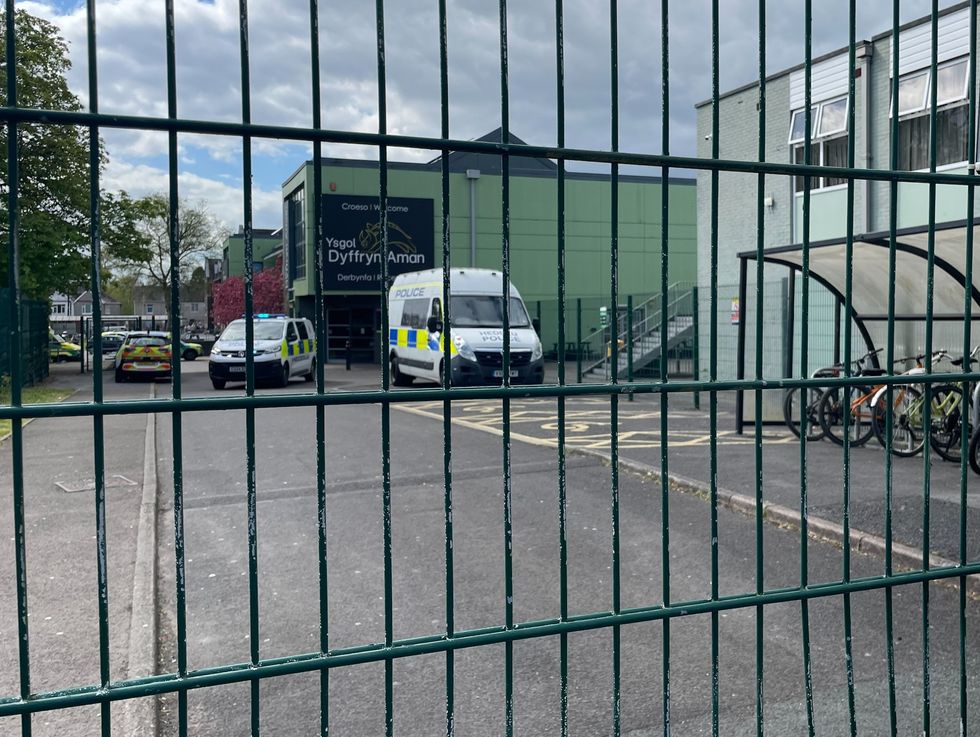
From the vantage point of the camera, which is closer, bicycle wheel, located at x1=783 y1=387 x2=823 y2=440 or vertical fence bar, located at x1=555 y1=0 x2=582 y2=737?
vertical fence bar, located at x1=555 y1=0 x2=582 y2=737

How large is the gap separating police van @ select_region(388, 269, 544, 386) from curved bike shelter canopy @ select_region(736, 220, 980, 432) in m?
5.04

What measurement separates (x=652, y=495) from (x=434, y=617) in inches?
147

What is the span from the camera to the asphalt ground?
3732mm

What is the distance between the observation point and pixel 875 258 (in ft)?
32.2

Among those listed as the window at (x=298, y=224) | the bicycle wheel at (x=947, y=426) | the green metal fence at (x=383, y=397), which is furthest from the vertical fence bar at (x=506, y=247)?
the bicycle wheel at (x=947, y=426)

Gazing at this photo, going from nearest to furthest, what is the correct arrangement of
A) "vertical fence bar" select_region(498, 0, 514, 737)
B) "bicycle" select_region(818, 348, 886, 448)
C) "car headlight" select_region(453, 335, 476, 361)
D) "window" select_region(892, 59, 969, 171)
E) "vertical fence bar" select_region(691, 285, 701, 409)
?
"vertical fence bar" select_region(498, 0, 514, 737) < "vertical fence bar" select_region(691, 285, 701, 409) < "bicycle" select_region(818, 348, 886, 448) < "window" select_region(892, 59, 969, 171) < "car headlight" select_region(453, 335, 476, 361)

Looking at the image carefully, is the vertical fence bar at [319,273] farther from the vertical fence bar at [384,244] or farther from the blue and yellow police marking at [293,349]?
the blue and yellow police marking at [293,349]

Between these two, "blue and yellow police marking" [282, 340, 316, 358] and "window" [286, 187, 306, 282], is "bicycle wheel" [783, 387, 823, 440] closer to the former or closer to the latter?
"blue and yellow police marking" [282, 340, 316, 358]

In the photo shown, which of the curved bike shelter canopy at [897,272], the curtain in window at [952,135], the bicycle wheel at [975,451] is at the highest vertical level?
the curtain in window at [952,135]

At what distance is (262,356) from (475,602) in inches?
110

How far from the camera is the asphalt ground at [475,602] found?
3732 mm

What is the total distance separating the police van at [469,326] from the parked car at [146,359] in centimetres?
1021

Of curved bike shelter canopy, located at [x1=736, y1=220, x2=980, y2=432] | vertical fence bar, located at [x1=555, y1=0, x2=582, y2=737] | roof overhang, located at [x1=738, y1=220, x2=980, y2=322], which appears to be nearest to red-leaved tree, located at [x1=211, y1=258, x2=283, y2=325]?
vertical fence bar, located at [x1=555, y1=0, x2=582, y2=737]

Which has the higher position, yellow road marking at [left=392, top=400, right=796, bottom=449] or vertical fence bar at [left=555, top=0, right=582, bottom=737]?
vertical fence bar at [left=555, top=0, right=582, bottom=737]
